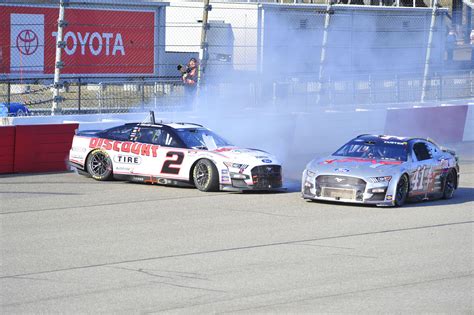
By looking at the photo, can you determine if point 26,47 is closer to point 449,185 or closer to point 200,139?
point 200,139

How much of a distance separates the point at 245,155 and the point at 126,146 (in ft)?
6.87

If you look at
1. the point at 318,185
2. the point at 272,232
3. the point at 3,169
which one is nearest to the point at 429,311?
the point at 272,232

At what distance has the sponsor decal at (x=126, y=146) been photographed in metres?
15.6

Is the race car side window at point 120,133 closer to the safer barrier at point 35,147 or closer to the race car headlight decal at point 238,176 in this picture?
the safer barrier at point 35,147

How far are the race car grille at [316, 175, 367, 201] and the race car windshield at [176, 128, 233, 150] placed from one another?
231 cm

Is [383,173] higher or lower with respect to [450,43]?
lower

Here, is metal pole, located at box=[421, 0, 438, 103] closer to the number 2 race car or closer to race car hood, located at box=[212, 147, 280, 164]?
the number 2 race car

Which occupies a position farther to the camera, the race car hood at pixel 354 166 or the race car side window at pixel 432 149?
the race car side window at pixel 432 149

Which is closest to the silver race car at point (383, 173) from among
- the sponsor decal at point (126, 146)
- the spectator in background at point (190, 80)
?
the sponsor decal at point (126, 146)

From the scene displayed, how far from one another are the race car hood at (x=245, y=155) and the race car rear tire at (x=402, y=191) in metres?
2.17

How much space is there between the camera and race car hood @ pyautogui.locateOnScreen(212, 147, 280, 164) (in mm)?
15070

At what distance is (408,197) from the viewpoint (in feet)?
48.1

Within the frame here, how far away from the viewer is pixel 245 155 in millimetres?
15242

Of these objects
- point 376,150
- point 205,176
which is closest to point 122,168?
point 205,176
